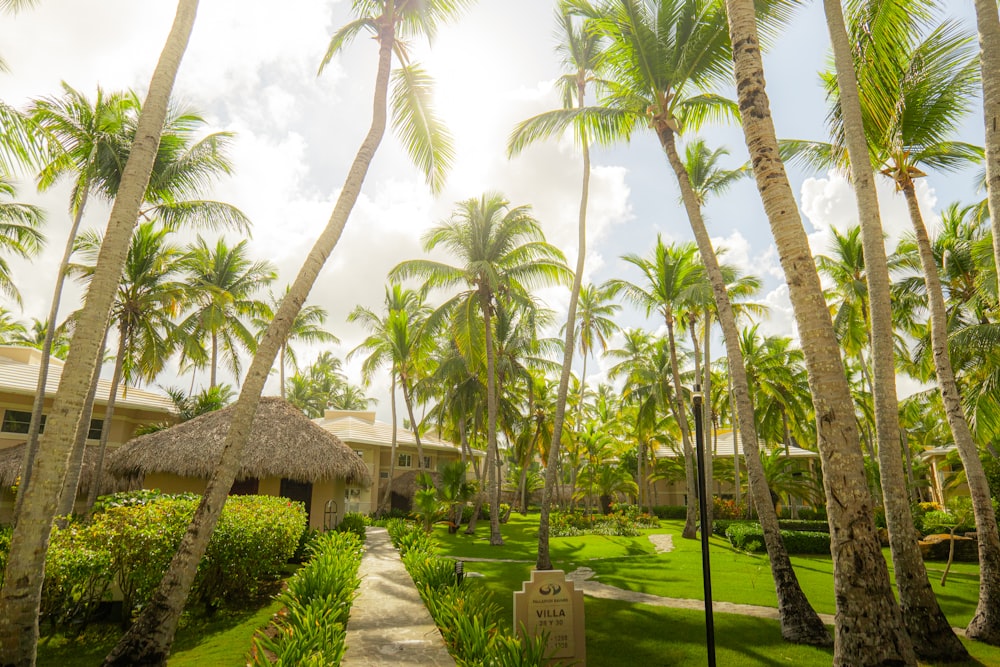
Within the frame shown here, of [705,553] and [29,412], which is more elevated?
[29,412]

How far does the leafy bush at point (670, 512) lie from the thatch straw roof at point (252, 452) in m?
24.3

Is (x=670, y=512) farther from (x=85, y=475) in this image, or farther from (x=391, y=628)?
(x=391, y=628)

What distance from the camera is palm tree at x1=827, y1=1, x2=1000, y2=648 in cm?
611

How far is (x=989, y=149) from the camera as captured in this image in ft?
17.9

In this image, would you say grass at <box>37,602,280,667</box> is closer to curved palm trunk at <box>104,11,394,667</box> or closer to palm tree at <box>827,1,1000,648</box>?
curved palm trunk at <box>104,11,394,667</box>

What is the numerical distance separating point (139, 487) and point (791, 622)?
15628mm

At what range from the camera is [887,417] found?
20.7ft

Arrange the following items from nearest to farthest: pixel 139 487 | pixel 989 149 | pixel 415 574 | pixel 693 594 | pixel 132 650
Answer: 1. pixel 132 650
2. pixel 989 149
3. pixel 415 574
4. pixel 693 594
5. pixel 139 487

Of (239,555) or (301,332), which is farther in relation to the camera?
(301,332)

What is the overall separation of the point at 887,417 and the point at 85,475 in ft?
70.8

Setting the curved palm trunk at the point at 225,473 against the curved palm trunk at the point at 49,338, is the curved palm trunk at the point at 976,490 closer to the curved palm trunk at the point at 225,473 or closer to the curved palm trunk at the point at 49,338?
the curved palm trunk at the point at 225,473

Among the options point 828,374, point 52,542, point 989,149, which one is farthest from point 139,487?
point 989,149

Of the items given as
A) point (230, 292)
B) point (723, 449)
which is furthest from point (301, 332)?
point (723, 449)

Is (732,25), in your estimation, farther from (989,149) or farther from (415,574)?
(415,574)
